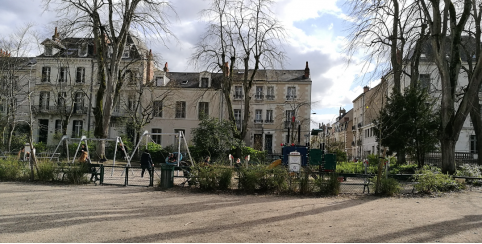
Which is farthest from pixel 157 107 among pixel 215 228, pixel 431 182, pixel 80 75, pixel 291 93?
pixel 215 228

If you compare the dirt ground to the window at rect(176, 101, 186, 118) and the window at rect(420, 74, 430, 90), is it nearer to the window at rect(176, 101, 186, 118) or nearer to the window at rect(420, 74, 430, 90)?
the window at rect(420, 74, 430, 90)

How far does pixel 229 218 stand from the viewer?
23.4 feet

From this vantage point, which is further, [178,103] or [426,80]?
[178,103]

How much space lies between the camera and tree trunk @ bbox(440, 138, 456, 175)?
46.3 feet

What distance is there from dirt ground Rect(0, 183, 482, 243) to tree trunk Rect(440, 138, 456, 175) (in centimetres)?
337

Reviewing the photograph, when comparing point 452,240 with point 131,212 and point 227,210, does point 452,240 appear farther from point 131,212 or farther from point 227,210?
point 131,212

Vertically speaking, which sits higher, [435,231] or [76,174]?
[76,174]

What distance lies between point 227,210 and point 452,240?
170 inches

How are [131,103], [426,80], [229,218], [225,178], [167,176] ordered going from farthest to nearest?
[131,103], [426,80], [167,176], [225,178], [229,218]

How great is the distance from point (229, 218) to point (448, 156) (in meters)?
11.0

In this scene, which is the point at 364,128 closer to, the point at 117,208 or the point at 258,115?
the point at 258,115

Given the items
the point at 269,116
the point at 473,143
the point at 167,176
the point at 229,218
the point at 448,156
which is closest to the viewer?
the point at 229,218

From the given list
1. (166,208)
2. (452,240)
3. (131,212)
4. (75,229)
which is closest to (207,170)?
(166,208)

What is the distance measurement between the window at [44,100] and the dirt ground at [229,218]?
30921 mm
